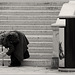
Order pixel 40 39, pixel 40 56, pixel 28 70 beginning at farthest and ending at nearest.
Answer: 1. pixel 40 39
2. pixel 40 56
3. pixel 28 70

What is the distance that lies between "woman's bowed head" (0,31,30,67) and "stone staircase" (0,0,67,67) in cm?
34

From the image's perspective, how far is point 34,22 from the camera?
18.5 meters

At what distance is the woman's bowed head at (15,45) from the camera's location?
14.4 meters

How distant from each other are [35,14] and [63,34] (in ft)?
21.5

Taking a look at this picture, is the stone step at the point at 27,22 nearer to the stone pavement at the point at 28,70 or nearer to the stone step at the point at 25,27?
the stone step at the point at 25,27

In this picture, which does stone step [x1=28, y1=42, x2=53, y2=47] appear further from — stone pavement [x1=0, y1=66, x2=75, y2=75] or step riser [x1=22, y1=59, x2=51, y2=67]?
stone pavement [x1=0, y1=66, x2=75, y2=75]

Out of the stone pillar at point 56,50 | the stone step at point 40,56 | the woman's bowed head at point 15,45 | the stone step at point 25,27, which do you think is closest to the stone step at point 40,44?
the stone step at point 40,56

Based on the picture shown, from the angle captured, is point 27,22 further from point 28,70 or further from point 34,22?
point 28,70

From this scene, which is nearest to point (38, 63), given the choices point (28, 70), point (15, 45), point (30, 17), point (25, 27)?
point (15, 45)

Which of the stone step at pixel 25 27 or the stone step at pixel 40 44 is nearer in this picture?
the stone step at pixel 40 44

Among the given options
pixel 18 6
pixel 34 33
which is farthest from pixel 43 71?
pixel 18 6

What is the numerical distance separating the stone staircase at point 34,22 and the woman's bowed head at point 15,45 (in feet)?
1.13

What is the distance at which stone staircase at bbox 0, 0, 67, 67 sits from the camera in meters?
15.6

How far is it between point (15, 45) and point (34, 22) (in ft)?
13.0
